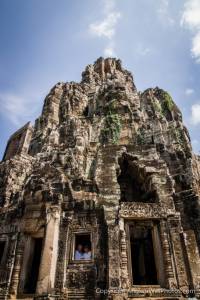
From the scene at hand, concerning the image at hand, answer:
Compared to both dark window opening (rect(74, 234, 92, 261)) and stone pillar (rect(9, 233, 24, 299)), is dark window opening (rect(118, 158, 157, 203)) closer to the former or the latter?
dark window opening (rect(74, 234, 92, 261))

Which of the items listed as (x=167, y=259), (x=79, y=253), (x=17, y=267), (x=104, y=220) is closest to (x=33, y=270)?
(x=17, y=267)

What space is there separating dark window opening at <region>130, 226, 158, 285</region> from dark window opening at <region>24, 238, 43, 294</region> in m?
5.20

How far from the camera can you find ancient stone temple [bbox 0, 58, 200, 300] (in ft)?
36.1

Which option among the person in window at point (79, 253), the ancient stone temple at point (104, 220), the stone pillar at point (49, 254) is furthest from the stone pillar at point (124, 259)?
the stone pillar at point (49, 254)

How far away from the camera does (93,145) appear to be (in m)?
19.7

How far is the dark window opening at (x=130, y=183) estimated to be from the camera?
52.9ft

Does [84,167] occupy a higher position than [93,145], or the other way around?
[93,145]

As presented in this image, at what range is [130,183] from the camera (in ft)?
56.2

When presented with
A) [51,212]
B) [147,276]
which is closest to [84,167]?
[51,212]

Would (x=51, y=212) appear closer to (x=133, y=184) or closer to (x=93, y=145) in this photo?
(x=133, y=184)

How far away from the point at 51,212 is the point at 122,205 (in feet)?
12.5

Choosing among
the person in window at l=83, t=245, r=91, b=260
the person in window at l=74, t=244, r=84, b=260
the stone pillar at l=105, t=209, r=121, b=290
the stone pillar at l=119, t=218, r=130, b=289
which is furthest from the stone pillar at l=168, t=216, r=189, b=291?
the person in window at l=74, t=244, r=84, b=260

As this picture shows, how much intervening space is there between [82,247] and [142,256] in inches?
144

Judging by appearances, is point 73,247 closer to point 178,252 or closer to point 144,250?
point 144,250
